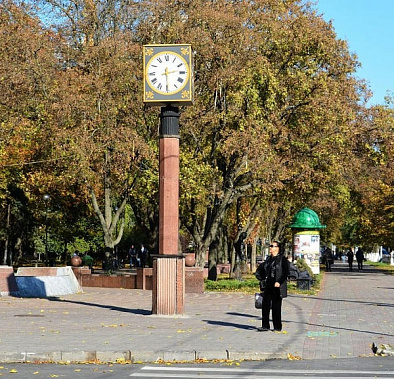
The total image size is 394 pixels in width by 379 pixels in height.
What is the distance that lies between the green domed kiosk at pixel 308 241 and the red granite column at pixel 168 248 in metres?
25.1

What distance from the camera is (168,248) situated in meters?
19.3

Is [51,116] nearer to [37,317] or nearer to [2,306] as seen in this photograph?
[2,306]

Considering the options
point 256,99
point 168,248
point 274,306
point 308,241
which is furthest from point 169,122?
point 308,241

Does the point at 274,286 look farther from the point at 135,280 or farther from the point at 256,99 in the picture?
the point at 256,99

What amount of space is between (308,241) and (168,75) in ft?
83.7

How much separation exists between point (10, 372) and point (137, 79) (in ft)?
80.5

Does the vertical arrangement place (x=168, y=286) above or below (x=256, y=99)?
below

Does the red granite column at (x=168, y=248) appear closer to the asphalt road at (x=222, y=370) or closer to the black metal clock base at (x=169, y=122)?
the black metal clock base at (x=169, y=122)

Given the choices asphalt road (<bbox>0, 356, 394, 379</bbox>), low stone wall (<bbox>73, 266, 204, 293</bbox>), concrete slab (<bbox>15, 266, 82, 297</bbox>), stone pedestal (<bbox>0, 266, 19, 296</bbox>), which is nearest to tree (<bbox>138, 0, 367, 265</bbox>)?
low stone wall (<bbox>73, 266, 204, 293</bbox>)

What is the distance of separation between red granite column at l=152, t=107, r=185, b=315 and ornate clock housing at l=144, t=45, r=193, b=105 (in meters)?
0.89

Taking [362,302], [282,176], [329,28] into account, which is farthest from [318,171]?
[362,302]

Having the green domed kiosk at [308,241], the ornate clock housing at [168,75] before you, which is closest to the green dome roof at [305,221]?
the green domed kiosk at [308,241]

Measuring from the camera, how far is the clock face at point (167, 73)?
19.8 m

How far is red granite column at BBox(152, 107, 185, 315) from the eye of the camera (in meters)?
19.3
